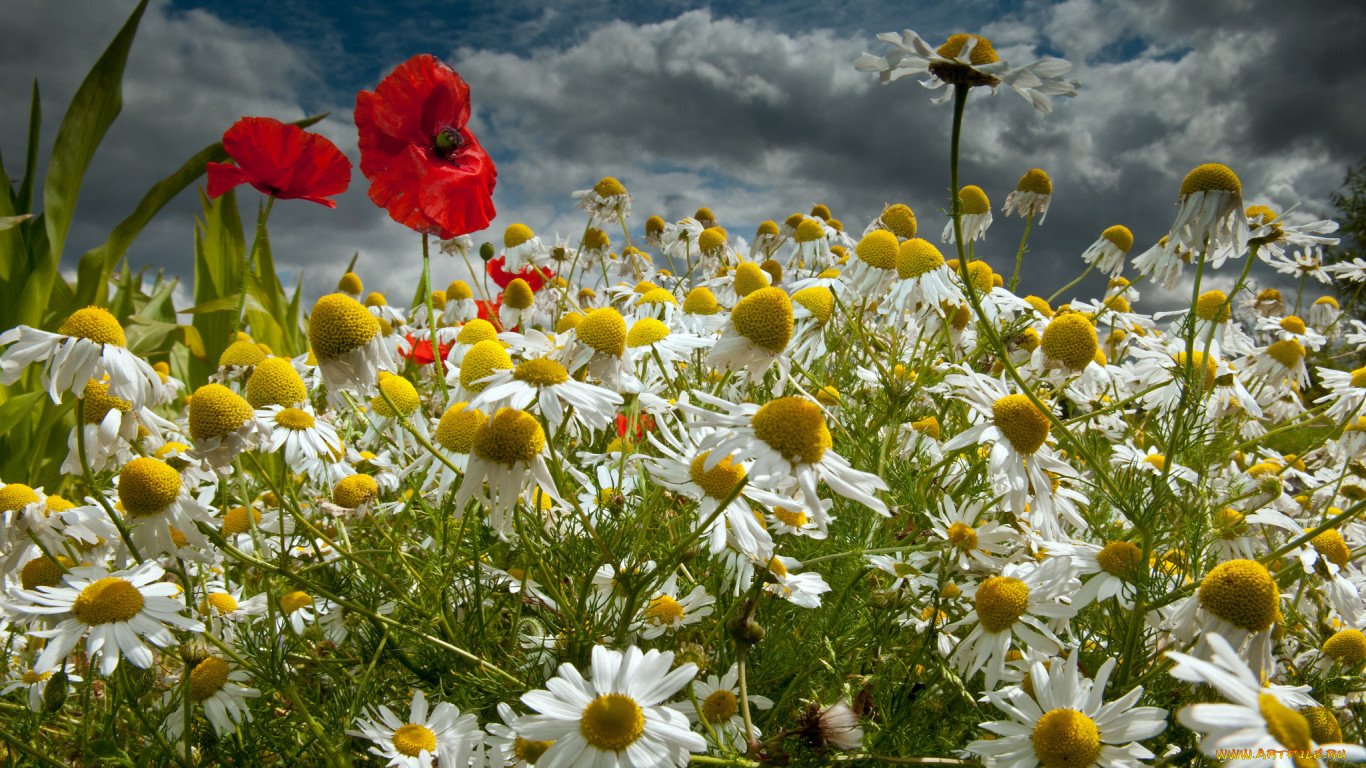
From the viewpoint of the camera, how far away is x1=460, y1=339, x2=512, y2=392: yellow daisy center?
5.47ft

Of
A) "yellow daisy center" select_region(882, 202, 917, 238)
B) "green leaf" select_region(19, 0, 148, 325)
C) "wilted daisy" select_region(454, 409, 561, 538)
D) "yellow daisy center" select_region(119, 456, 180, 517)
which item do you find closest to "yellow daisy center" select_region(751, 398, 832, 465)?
"wilted daisy" select_region(454, 409, 561, 538)

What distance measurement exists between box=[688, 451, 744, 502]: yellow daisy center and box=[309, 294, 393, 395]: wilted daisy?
0.60 metres

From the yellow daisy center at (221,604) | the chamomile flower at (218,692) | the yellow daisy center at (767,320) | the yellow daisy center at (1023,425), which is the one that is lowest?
the yellow daisy center at (221,604)

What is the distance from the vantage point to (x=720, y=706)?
157cm

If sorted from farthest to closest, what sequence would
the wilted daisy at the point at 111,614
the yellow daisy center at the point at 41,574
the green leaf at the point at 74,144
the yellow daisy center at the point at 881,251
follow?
1. the green leaf at the point at 74,144
2. the yellow daisy center at the point at 881,251
3. the yellow daisy center at the point at 41,574
4. the wilted daisy at the point at 111,614

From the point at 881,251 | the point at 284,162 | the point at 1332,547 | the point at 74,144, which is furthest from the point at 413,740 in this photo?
the point at 74,144

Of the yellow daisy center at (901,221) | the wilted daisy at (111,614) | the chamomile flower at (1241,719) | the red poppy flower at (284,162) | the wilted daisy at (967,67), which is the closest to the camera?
the chamomile flower at (1241,719)

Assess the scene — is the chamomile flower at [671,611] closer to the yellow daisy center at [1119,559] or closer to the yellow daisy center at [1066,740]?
the yellow daisy center at [1066,740]

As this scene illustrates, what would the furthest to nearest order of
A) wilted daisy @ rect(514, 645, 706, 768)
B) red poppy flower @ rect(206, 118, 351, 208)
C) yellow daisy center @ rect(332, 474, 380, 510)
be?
red poppy flower @ rect(206, 118, 351, 208) < yellow daisy center @ rect(332, 474, 380, 510) < wilted daisy @ rect(514, 645, 706, 768)

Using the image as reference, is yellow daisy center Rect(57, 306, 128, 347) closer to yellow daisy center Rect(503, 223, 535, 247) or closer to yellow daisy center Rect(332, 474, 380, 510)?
yellow daisy center Rect(332, 474, 380, 510)

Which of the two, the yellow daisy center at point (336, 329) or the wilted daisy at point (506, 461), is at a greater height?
the yellow daisy center at point (336, 329)

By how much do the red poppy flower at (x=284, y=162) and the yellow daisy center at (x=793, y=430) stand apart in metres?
1.54

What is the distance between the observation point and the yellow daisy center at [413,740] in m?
1.45

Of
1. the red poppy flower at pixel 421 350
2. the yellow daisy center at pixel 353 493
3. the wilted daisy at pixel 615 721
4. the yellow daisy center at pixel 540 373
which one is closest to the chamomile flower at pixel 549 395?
the yellow daisy center at pixel 540 373
